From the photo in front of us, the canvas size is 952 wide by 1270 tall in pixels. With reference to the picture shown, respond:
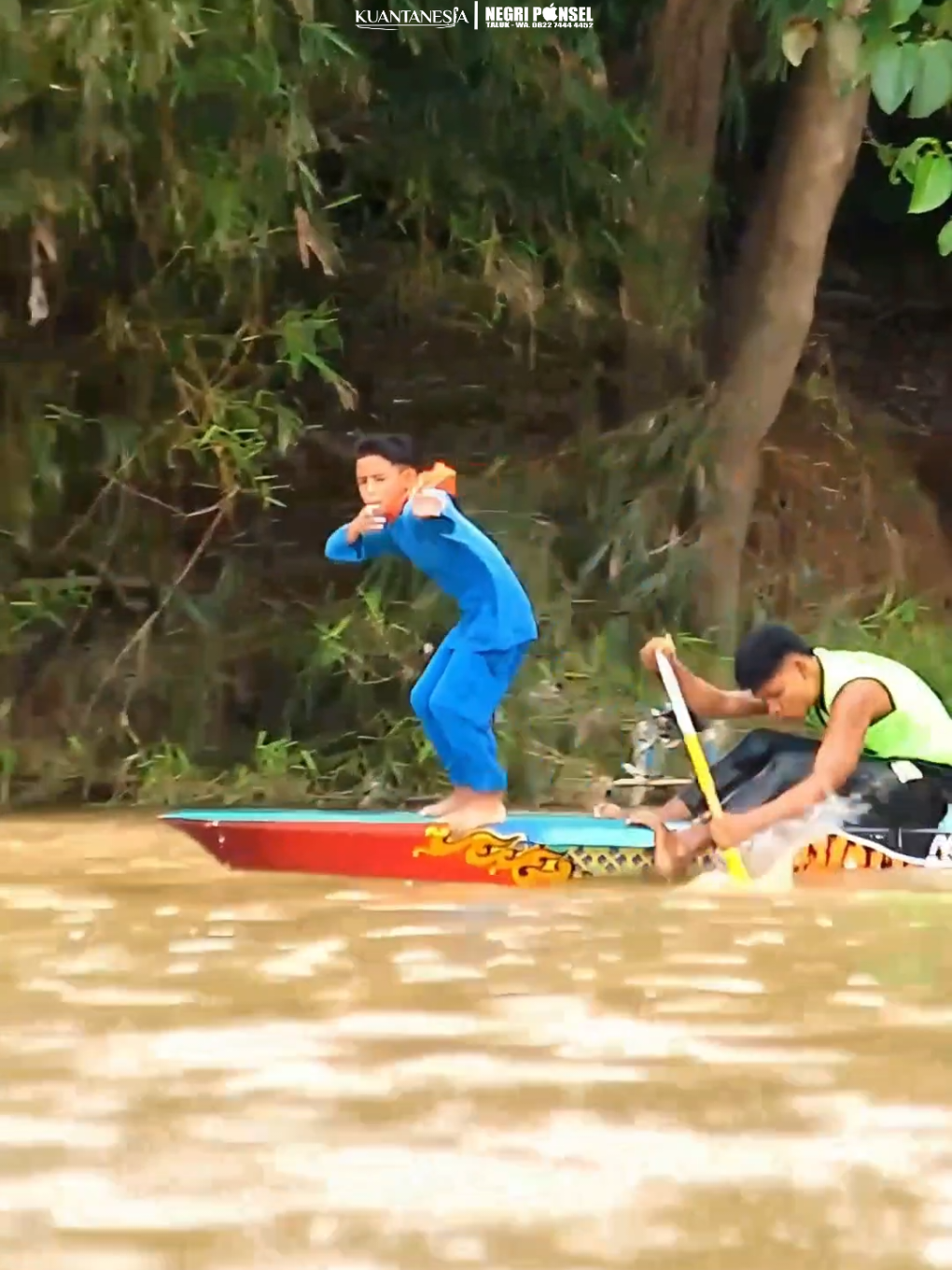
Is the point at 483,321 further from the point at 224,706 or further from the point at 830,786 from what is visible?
the point at 830,786

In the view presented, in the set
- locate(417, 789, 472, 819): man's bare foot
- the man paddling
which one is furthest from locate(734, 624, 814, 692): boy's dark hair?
locate(417, 789, 472, 819): man's bare foot

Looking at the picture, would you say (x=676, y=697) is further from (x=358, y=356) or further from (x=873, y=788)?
(x=358, y=356)

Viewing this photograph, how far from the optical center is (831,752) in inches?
204

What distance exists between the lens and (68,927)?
15.1ft

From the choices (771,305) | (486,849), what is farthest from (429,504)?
(771,305)

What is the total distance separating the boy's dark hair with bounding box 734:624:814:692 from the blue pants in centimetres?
68

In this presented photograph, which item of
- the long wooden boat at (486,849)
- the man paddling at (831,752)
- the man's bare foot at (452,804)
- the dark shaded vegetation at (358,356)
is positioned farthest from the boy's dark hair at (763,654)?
the dark shaded vegetation at (358,356)

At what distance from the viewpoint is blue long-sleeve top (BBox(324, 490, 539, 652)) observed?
18.9ft

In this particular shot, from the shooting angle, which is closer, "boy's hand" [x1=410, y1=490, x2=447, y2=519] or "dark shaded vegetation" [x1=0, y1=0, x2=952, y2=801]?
"boy's hand" [x1=410, y1=490, x2=447, y2=519]

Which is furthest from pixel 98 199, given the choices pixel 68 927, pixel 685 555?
pixel 68 927

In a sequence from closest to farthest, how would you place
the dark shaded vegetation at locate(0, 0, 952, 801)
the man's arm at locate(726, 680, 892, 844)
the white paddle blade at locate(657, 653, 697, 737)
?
the man's arm at locate(726, 680, 892, 844), the white paddle blade at locate(657, 653, 697, 737), the dark shaded vegetation at locate(0, 0, 952, 801)

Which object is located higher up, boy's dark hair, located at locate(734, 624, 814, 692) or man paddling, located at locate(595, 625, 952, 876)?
boy's dark hair, located at locate(734, 624, 814, 692)

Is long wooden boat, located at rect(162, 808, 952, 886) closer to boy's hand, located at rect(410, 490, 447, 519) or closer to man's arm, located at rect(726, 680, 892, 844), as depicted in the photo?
man's arm, located at rect(726, 680, 892, 844)

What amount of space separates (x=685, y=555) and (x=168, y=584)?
6.24ft
